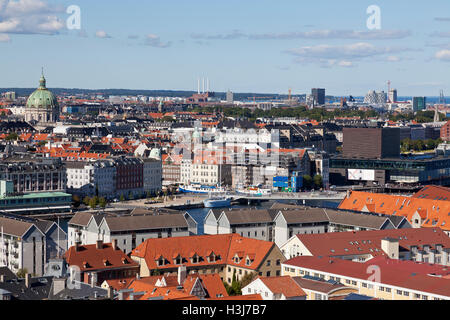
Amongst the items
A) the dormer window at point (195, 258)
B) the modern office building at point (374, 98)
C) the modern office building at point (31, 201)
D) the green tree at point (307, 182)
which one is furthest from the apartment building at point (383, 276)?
the modern office building at point (374, 98)

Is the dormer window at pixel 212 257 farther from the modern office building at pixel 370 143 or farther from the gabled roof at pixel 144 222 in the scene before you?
the modern office building at pixel 370 143

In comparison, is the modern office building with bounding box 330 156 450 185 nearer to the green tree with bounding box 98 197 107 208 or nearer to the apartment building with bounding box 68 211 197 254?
the green tree with bounding box 98 197 107 208

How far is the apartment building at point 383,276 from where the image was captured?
10953mm

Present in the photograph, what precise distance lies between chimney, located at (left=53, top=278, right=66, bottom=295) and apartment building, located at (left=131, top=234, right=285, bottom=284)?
3666 millimetres

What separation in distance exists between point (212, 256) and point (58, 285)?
4843 millimetres

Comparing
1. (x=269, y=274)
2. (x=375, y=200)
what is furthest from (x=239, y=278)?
(x=375, y=200)

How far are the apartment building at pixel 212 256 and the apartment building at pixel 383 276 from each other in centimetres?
72

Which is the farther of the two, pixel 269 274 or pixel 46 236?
pixel 46 236

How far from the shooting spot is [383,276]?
468 inches

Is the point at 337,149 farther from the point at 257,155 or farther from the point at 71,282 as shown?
the point at 71,282

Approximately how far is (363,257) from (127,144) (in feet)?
113

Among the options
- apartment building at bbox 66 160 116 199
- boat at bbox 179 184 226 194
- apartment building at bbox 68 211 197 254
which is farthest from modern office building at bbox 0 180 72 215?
apartment building at bbox 68 211 197 254
